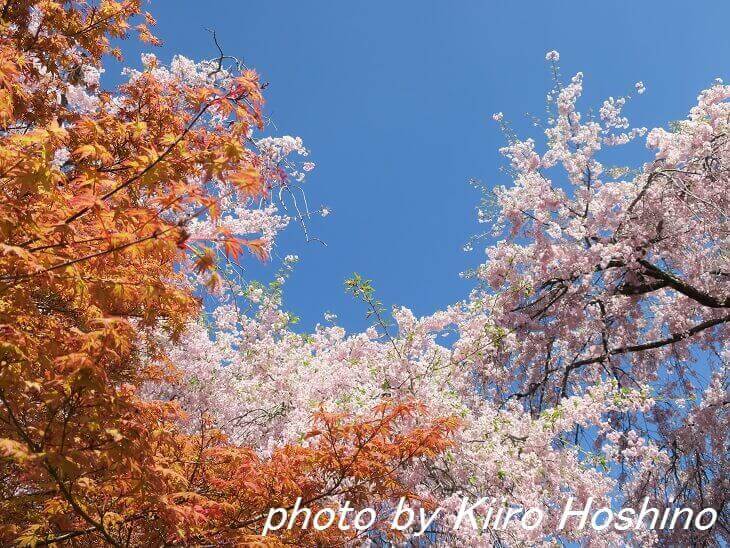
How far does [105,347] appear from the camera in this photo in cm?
265

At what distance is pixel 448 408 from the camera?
625 cm

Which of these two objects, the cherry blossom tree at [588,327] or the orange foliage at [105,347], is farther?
the cherry blossom tree at [588,327]

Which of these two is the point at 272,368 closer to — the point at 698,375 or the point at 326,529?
the point at 326,529

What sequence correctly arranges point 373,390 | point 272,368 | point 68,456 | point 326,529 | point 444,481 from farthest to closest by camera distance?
point 272,368 → point 373,390 → point 444,481 → point 326,529 → point 68,456

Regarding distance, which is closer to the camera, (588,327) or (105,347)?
(105,347)

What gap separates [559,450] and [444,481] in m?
1.30

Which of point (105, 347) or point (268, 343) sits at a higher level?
point (268, 343)

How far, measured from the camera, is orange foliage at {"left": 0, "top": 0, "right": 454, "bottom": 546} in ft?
8.63

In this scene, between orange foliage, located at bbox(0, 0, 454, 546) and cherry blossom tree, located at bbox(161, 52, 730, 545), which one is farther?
cherry blossom tree, located at bbox(161, 52, 730, 545)

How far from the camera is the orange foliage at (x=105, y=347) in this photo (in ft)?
8.63

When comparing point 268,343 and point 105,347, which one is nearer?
point 105,347

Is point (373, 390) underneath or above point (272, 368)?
underneath

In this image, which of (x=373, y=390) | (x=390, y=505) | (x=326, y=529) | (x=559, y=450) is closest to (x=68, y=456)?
(x=326, y=529)

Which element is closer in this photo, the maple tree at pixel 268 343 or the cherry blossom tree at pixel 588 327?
the maple tree at pixel 268 343
